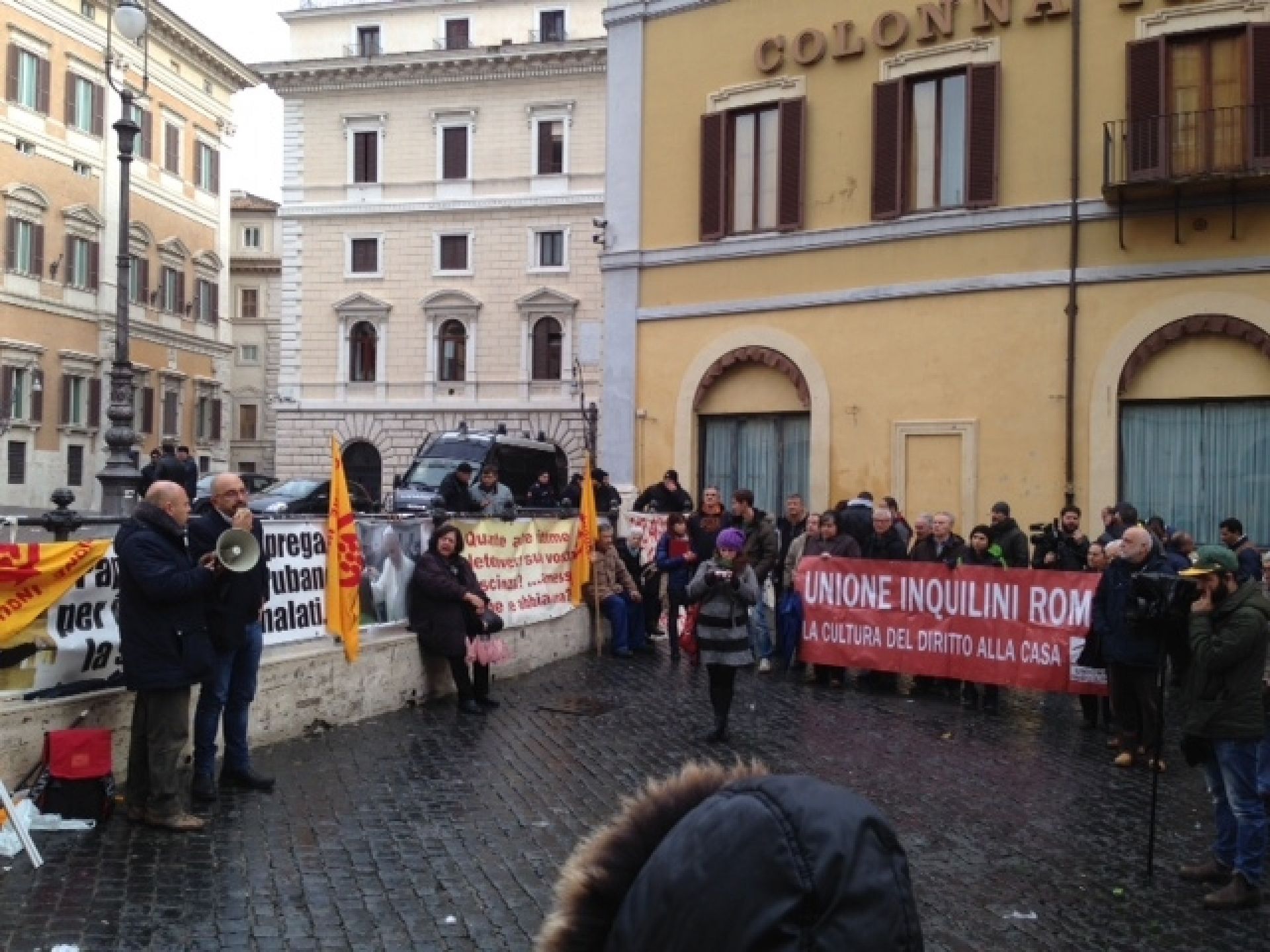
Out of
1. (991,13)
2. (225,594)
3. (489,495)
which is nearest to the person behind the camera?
(225,594)

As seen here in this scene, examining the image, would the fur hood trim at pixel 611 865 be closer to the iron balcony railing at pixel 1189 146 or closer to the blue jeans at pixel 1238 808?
the blue jeans at pixel 1238 808

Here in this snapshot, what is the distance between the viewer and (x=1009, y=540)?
44.2 feet

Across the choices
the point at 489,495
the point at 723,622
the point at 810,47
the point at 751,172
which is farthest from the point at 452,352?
the point at 723,622

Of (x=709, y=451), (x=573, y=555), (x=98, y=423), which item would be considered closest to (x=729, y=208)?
(x=709, y=451)

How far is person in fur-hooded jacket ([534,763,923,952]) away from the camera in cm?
149

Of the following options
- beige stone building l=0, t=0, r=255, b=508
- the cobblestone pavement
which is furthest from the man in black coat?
beige stone building l=0, t=0, r=255, b=508

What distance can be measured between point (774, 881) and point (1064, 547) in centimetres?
1282

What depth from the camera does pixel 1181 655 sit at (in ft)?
24.7

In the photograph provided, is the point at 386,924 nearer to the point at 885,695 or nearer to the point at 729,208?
the point at 885,695

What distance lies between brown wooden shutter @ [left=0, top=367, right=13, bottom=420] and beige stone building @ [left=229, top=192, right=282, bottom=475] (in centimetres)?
1813

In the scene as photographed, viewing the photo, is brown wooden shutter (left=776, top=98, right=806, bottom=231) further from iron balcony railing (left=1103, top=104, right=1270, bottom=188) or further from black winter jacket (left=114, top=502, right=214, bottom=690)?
black winter jacket (left=114, top=502, right=214, bottom=690)

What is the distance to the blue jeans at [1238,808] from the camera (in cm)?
683

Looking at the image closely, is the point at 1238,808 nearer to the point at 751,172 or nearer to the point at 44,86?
the point at 751,172

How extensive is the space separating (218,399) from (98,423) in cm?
1056
